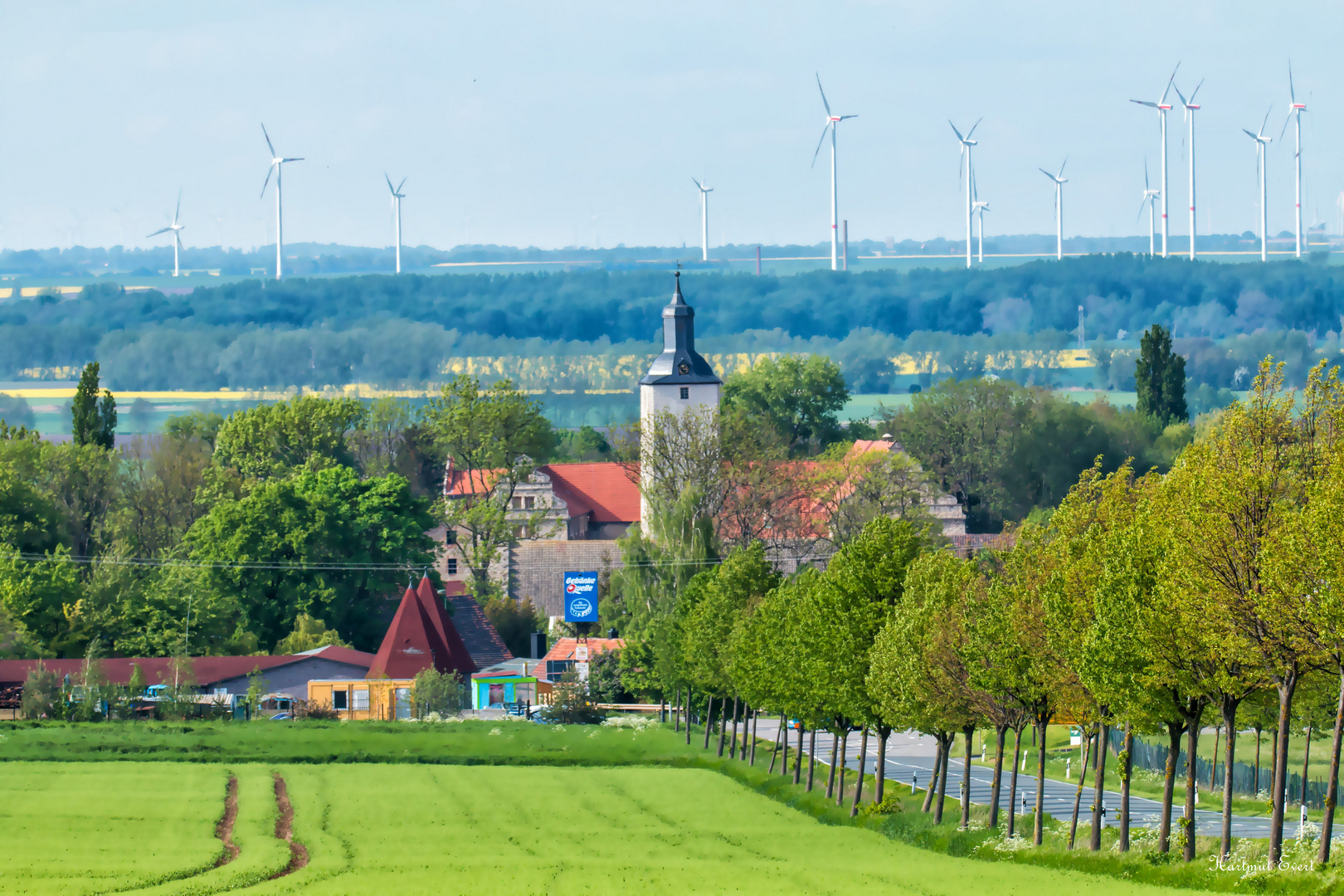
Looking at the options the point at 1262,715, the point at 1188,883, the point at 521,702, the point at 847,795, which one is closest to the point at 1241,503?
the point at 1188,883

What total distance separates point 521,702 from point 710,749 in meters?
23.7

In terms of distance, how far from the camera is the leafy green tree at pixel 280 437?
148 meters

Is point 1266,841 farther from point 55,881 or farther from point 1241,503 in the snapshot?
point 55,881

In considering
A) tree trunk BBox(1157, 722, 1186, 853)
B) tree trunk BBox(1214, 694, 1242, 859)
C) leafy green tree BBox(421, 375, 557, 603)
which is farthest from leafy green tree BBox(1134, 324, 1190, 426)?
tree trunk BBox(1214, 694, 1242, 859)

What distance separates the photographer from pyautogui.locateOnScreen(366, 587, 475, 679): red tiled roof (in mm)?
106375

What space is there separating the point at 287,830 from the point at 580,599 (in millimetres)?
62521

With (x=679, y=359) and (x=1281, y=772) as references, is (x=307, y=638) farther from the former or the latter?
(x=1281, y=772)

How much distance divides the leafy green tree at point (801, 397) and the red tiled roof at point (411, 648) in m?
71.5

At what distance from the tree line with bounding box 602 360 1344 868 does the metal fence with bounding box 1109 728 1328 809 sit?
9.77 metres

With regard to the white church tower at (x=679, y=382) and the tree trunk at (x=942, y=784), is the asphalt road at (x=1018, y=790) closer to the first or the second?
the tree trunk at (x=942, y=784)

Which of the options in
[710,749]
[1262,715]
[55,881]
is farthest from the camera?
[710,749]

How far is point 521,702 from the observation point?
107625mm

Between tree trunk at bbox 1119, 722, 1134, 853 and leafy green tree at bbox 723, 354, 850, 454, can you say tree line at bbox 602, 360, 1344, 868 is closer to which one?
tree trunk at bbox 1119, 722, 1134, 853

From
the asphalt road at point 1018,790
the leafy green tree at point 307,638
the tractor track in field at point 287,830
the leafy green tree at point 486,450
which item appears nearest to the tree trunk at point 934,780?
the asphalt road at point 1018,790
